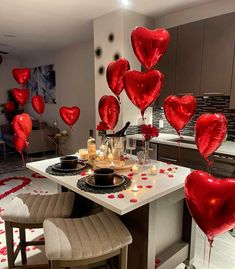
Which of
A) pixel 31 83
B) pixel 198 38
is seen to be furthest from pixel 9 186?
pixel 31 83

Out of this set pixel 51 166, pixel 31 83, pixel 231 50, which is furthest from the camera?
pixel 31 83

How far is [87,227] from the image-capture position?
1.36 metres

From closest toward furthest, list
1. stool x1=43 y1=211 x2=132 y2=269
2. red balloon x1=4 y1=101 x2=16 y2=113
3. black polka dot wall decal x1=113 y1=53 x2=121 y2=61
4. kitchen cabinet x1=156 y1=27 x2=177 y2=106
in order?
stool x1=43 y1=211 x2=132 y2=269, kitchen cabinet x1=156 y1=27 x2=177 y2=106, black polka dot wall decal x1=113 y1=53 x2=121 y2=61, red balloon x1=4 y1=101 x2=16 y2=113

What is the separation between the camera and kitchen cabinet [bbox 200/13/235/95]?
2.56 meters

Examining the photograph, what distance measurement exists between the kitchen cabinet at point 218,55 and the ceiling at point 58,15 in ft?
1.49

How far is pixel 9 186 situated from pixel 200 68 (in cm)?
327

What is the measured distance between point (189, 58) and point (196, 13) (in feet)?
2.02

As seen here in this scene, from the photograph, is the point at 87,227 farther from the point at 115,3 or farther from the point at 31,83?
the point at 31,83

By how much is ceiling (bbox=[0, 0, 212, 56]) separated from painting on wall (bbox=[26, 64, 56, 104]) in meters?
1.20

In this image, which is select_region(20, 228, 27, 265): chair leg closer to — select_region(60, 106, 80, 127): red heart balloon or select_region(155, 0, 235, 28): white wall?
select_region(60, 106, 80, 127): red heart balloon

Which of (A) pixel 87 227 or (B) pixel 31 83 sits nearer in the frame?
(A) pixel 87 227

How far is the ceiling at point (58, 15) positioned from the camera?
282cm

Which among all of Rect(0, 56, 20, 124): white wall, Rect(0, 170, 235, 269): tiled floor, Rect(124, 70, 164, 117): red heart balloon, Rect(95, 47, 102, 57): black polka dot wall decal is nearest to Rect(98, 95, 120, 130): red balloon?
Rect(124, 70, 164, 117): red heart balloon

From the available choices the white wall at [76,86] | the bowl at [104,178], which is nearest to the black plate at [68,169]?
the bowl at [104,178]
